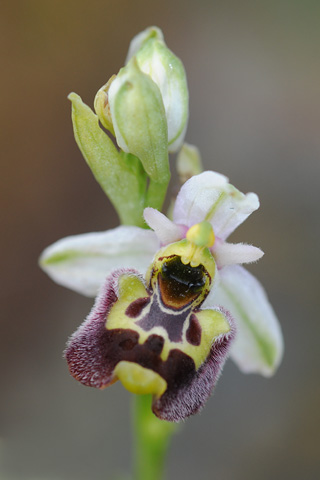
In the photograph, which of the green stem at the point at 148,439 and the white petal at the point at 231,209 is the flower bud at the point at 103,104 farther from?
the green stem at the point at 148,439

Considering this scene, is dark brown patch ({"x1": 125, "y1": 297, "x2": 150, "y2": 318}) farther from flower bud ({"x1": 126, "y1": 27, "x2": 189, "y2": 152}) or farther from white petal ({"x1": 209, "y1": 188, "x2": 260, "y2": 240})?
flower bud ({"x1": 126, "y1": 27, "x2": 189, "y2": 152})

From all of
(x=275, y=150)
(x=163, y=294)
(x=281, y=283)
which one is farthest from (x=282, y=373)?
(x=163, y=294)

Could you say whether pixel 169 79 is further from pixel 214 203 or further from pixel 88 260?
pixel 88 260

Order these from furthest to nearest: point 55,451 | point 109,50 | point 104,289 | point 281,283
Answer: point 109,50
point 281,283
point 55,451
point 104,289

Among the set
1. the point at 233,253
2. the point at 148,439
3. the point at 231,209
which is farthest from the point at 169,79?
the point at 148,439

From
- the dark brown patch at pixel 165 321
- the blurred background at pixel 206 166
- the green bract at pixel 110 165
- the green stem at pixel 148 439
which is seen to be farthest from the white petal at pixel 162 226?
the blurred background at pixel 206 166

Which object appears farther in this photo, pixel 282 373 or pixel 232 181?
pixel 232 181

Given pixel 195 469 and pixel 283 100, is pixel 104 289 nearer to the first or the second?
pixel 195 469
